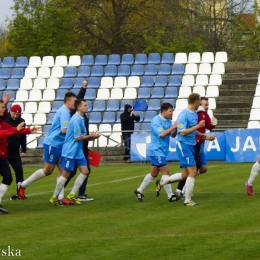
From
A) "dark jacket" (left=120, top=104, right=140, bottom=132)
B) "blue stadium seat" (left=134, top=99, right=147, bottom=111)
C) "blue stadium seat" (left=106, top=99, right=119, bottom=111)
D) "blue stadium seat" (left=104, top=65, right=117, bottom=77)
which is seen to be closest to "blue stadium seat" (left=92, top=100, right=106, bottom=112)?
"blue stadium seat" (left=106, top=99, right=119, bottom=111)

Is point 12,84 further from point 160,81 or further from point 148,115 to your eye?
point 148,115

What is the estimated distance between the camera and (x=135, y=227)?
1210cm

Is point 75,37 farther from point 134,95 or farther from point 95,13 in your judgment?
point 134,95

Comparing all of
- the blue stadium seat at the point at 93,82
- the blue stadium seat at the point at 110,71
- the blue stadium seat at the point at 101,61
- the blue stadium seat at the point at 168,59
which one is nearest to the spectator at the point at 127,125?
the blue stadium seat at the point at 93,82

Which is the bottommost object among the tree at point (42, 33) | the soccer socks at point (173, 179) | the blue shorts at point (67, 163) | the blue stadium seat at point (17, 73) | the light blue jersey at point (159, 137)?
the soccer socks at point (173, 179)

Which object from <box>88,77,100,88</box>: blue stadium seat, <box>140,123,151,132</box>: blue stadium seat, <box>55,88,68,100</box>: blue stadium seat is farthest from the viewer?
<box>88,77,100,88</box>: blue stadium seat

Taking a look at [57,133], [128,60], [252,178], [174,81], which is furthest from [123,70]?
[252,178]

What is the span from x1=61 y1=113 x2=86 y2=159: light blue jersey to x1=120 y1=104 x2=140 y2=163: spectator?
14752mm

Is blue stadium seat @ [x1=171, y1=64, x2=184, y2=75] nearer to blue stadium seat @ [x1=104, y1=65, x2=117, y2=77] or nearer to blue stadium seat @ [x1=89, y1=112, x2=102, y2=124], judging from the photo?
blue stadium seat @ [x1=104, y1=65, x2=117, y2=77]

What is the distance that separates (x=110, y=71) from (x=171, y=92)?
156 inches

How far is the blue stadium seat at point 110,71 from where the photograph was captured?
38.2m

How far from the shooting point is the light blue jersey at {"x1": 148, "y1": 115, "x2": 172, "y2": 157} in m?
15.6

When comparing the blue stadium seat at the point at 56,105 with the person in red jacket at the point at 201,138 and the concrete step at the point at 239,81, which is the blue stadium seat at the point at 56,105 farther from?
the person in red jacket at the point at 201,138

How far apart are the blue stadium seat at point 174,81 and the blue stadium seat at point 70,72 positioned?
4832 mm
